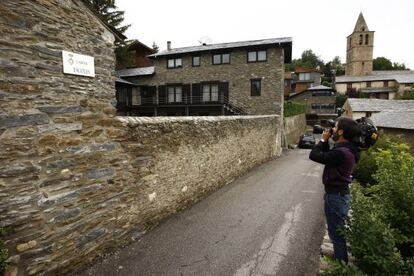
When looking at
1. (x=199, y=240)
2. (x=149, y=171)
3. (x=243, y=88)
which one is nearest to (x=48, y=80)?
(x=149, y=171)

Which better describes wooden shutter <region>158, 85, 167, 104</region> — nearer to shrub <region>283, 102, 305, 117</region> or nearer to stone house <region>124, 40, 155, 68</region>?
stone house <region>124, 40, 155, 68</region>

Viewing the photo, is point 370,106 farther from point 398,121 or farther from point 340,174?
point 340,174

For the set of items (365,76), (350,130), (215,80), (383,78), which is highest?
(365,76)

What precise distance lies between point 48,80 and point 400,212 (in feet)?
16.6

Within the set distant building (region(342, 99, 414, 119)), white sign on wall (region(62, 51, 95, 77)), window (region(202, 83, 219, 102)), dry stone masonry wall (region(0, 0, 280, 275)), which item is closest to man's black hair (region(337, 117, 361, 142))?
dry stone masonry wall (region(0, 0, 280, 275))

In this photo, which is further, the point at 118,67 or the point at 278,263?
the point at 118,67

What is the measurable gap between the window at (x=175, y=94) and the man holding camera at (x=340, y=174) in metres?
20.9

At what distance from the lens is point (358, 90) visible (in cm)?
4884

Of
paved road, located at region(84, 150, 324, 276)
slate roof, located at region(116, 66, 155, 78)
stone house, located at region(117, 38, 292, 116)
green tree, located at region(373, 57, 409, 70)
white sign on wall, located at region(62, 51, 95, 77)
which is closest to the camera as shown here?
white sign on wall, located at region(62, 51, 95, 77)

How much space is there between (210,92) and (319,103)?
25560 millimetres

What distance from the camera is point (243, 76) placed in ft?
70.9

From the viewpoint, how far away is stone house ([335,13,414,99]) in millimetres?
47062

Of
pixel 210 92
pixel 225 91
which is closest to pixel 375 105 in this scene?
pixel 225 91

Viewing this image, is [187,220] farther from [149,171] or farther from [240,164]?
[240,164]
